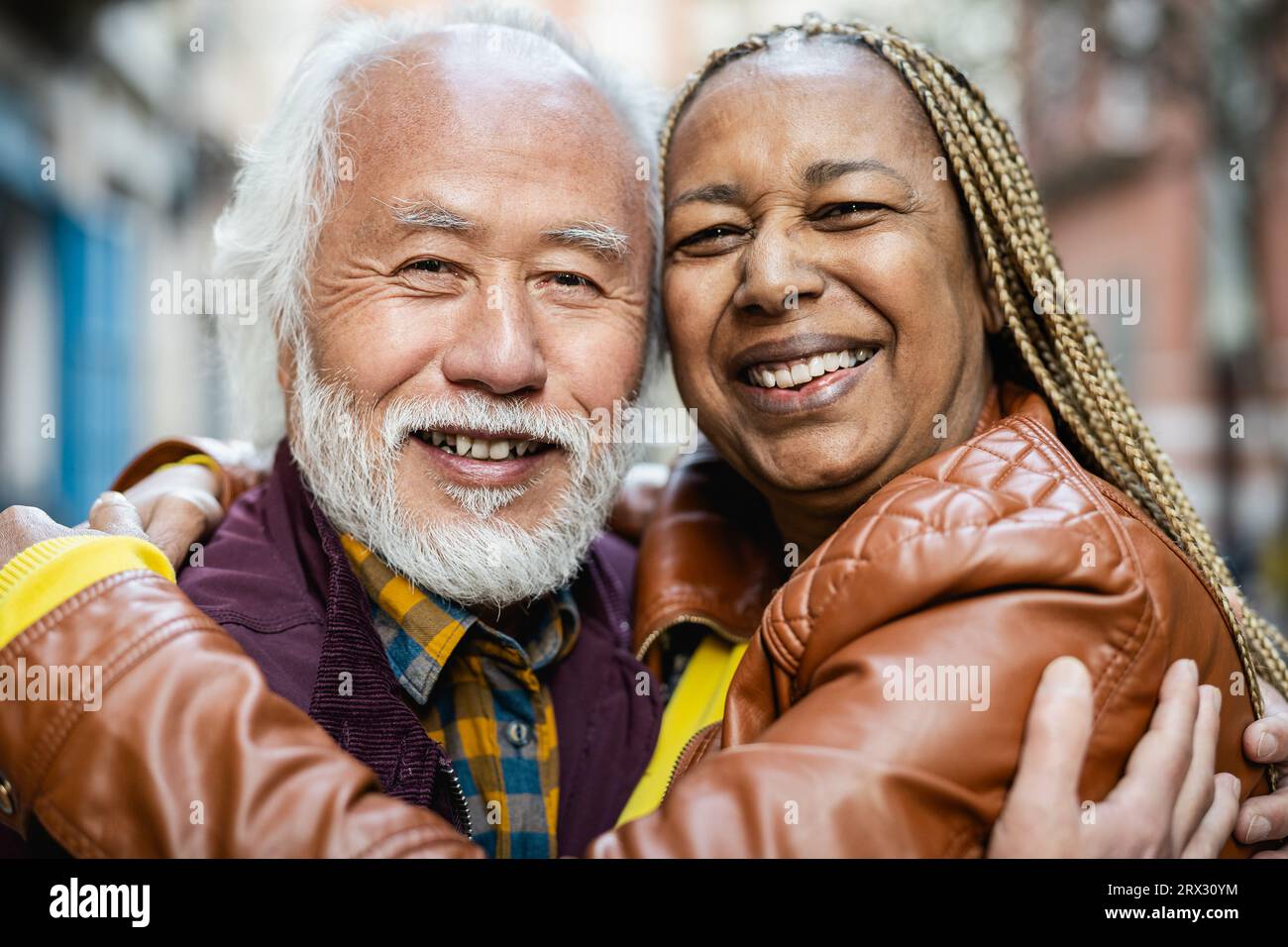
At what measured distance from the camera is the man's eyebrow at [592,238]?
210cm

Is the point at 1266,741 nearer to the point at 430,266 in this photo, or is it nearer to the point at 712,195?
the point at 712,195

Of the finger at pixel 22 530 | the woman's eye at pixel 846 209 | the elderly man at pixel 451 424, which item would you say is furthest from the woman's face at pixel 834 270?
the finger at pixel 22 530

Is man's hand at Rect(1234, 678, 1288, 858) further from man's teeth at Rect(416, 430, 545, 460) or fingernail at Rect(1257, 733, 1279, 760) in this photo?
man's teeth at Rect(416, 430, 545, 460)

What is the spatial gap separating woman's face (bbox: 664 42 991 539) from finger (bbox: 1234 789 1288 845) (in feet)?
2.70

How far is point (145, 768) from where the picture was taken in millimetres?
1354

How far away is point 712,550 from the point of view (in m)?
2.38

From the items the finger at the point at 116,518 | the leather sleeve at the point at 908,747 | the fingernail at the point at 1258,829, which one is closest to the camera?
the leather sleeve at the point at 908,747

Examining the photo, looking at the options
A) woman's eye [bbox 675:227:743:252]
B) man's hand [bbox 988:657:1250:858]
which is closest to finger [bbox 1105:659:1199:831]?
man's hand [bbox 988:657:1250:858]

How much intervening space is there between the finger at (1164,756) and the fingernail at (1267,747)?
36 centimetres

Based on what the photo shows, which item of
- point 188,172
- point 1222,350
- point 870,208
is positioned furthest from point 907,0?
point 188,172

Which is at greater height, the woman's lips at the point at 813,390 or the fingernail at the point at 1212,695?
the woman's lips at the point at 813,390

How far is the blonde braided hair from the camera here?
2041mm

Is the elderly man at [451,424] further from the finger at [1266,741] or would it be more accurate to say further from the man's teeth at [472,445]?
the finger at [1266,741]
